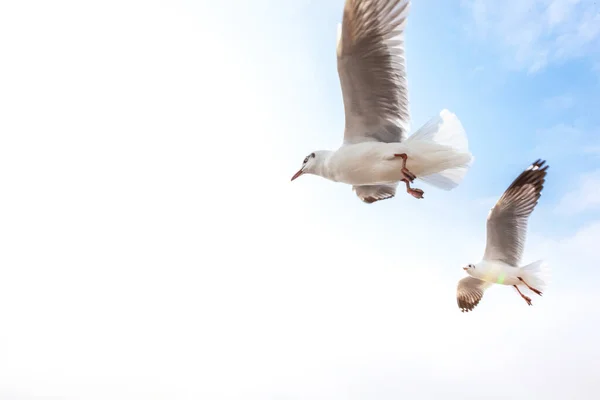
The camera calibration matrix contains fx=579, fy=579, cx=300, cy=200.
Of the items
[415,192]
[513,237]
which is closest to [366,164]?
[415,192]

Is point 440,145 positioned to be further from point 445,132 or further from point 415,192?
point 415,192

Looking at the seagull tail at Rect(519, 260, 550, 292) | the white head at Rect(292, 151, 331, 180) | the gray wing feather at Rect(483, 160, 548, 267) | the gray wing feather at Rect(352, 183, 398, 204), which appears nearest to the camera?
the white head at Rect(292, 151, 331, 180)

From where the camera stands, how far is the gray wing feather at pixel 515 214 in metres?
8.34

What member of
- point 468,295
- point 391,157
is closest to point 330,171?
point 391,157

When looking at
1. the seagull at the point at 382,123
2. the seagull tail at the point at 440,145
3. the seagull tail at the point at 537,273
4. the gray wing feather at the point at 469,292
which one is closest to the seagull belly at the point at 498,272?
the seagull tail at the point at 537,273

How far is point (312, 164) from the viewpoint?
5.07 m

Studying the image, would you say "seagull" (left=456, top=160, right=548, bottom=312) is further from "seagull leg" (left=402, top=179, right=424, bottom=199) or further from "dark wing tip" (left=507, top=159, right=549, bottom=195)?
"seagull leg" (left=402, top=179, right=424, bottom=199)

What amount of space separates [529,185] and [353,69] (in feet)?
16.7

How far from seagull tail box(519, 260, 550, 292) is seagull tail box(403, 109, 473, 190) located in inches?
185

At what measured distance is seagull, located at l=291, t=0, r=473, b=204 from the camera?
4.20m

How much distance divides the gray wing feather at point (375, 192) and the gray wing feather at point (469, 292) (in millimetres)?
4627

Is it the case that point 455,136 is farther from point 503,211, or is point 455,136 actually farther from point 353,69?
point 503,211

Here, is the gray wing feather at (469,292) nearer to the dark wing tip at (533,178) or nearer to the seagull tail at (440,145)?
the dark wing tip at (533,178)

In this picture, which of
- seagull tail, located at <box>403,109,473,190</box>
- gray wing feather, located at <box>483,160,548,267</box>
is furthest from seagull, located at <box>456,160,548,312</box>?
seagull tail, located at <box>403,109,473,190</box>
